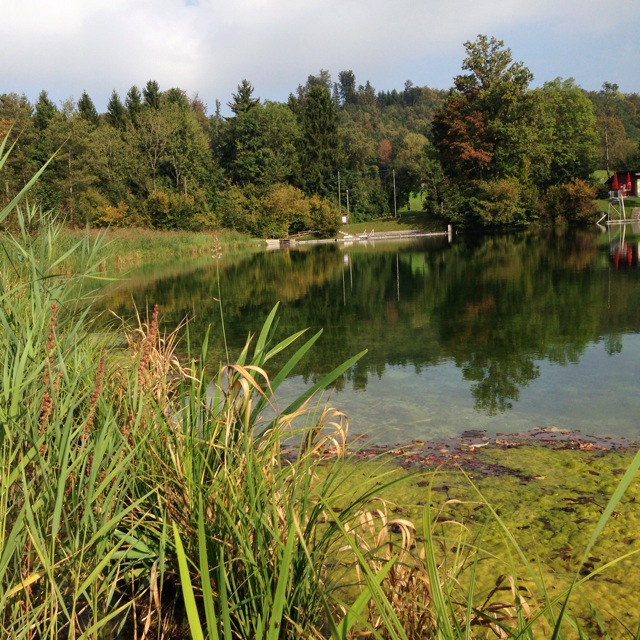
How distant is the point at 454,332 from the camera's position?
9.02 m

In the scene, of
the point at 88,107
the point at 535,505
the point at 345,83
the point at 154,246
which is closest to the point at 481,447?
the point at 535,505

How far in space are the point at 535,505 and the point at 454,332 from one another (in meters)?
5.82

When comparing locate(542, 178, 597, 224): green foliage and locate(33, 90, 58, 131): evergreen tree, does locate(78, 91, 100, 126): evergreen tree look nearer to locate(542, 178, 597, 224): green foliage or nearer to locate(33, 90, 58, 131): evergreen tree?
locate(33, 90, 58, 131): evergreen tree

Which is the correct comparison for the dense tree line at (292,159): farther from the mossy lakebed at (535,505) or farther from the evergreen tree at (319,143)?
the mossy lakebed at (535,505)

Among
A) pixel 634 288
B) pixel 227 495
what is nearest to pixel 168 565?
pixel 227 495

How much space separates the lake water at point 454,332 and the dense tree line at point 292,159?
64.7 feet

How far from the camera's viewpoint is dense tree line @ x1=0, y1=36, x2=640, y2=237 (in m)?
35.9

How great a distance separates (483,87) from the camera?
4291cm

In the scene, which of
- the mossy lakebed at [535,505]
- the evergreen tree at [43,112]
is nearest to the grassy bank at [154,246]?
the evergreen tree at [43,112]

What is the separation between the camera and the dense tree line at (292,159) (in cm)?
3594

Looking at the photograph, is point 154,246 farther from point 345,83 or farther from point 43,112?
point 345,83

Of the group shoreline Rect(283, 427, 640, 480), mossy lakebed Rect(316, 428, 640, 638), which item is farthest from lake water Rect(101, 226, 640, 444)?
mossy lakebed Rect(316, 428, 640, 638)

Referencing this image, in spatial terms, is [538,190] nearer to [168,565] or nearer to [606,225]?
[606,225]

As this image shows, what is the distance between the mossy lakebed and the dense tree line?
3200 centimetres
